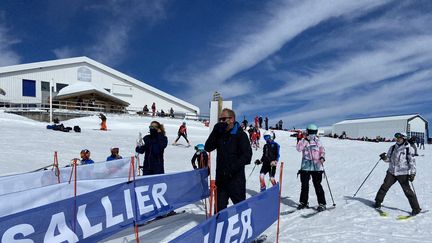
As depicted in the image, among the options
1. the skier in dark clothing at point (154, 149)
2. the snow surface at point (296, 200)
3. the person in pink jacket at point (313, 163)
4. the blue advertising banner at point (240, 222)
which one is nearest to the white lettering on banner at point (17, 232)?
the blue advertising banner at point (240, 222)

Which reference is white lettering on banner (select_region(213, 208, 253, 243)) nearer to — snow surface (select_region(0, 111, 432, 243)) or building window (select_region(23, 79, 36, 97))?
snow surface (select_region(0, 111, 432, 243))

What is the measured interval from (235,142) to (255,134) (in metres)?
17.7

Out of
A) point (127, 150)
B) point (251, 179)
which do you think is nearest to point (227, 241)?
point (251, 179)

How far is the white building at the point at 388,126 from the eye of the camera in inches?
1933

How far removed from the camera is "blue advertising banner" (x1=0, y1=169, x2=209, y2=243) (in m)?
3.04

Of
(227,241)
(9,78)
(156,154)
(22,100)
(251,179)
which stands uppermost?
(9,78)

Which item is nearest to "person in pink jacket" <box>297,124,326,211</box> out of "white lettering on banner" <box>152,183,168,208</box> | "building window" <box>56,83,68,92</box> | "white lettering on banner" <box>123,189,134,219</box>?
"white lettering on banner" <box>152,183,168,208</box>

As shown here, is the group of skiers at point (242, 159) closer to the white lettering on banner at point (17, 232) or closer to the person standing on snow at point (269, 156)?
the person standing on snow at point (269, 156)

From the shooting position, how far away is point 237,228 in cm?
367

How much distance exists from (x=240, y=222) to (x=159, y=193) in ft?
6.28

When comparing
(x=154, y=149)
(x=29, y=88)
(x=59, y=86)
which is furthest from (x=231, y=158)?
(x=59, y=86)

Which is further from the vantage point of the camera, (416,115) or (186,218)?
(416,115)

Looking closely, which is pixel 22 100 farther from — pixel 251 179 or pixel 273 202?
pixel 273 202

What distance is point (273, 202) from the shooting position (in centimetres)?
480
